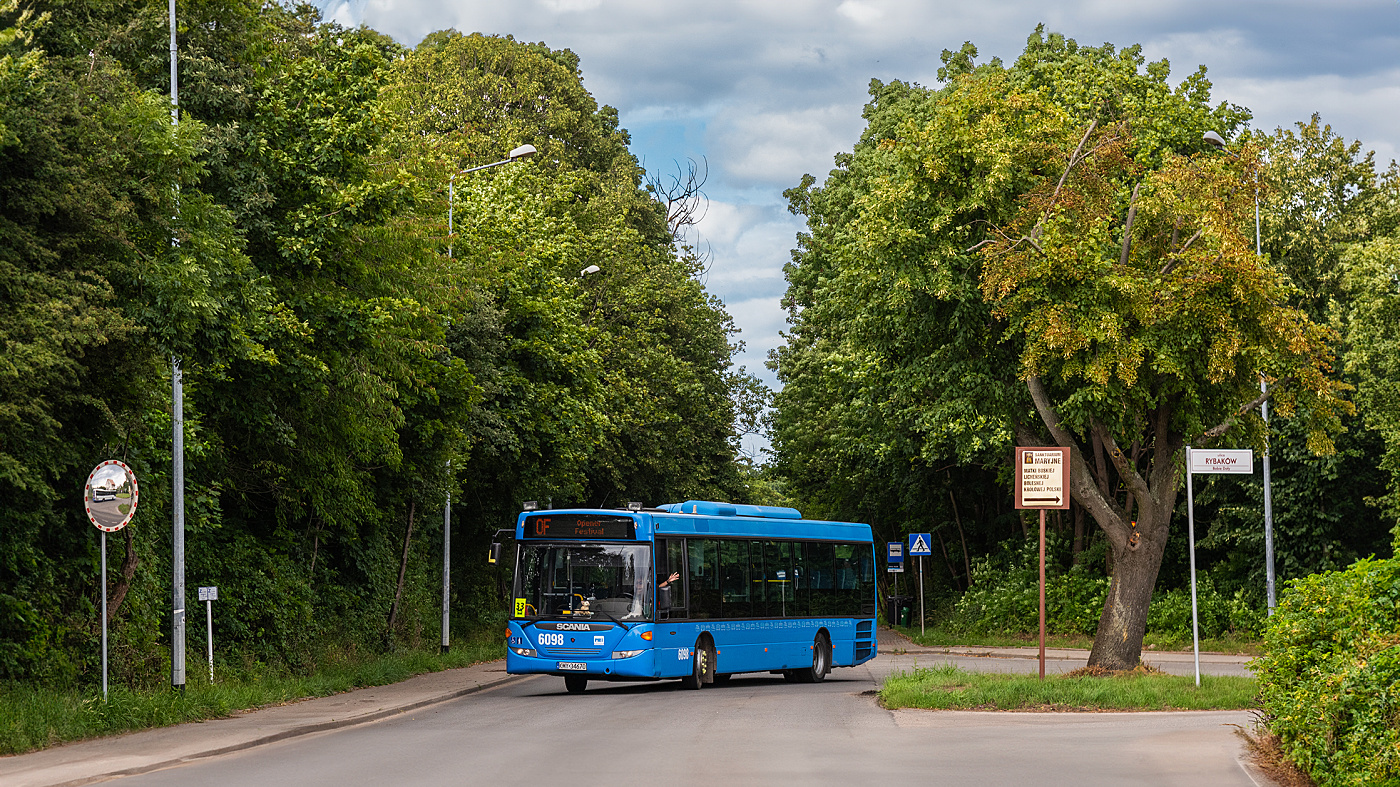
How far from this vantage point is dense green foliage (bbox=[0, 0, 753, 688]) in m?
14.8

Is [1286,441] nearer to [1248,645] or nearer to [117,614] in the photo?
[1248,645]

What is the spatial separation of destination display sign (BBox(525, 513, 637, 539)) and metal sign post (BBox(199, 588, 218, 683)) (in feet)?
16.8

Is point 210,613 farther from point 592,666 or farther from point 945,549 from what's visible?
A: point 945,549

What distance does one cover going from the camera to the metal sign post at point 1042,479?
61.7 ft

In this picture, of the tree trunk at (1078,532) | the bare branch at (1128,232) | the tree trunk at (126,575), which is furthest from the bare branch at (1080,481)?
the tree trunk at (1078,532)

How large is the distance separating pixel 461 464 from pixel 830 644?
8577mm

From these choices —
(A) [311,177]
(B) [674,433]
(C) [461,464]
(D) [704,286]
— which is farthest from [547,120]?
(A) [311,177]

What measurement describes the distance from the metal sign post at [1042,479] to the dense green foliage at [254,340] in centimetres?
936

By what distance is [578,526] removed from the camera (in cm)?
2336

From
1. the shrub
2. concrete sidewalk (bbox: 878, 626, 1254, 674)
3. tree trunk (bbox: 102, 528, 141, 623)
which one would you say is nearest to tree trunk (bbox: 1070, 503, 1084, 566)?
the shrub

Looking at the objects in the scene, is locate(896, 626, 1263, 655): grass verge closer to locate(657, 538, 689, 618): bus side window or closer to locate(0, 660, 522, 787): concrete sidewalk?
locate(657, 538, 689, 618): bus side window

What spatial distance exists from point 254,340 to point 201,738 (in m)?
5.72

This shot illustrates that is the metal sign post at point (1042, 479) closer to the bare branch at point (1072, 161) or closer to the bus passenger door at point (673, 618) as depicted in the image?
the bare branch at point (1072, 161)

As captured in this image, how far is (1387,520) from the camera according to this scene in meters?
34.7
